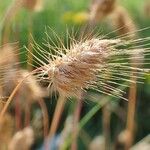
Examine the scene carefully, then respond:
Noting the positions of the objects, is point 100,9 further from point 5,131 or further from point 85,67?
point 85,67

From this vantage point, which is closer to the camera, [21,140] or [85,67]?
[85,67]

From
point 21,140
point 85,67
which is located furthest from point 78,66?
point 21,140

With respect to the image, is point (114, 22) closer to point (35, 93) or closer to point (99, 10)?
point (99, 10)

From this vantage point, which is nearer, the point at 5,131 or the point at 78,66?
the point at 78,66

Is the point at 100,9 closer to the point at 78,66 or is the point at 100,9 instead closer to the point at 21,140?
the point at 21,140

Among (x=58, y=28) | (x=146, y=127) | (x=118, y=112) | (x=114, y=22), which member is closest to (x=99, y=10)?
(x=114, y=22)

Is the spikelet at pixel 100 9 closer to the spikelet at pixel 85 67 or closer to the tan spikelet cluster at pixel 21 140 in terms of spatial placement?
the tan spikelet cluster at pixel 21 140

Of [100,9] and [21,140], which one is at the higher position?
[100,9]
